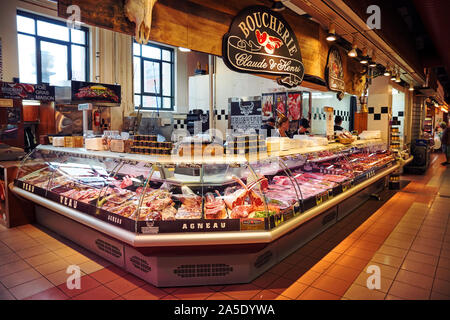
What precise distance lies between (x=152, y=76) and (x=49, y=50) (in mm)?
3915

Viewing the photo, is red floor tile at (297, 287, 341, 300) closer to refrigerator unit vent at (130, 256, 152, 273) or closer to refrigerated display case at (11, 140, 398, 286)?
refrigerated display case at (11, 140, 398, 286)

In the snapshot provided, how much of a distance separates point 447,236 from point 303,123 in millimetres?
3784

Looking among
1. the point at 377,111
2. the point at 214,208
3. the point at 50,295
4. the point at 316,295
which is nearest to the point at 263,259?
the point at 316,295

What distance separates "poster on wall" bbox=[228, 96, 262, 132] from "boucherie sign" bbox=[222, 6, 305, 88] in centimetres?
394

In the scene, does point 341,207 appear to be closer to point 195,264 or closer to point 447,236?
point 447,236

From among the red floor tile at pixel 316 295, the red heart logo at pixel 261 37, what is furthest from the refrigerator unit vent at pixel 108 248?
the red heart logo at pixel 261 37

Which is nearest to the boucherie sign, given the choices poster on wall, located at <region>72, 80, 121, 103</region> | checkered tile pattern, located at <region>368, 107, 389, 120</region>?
checkered tile pattern, located at <region>368, 107, 389, 120</region>

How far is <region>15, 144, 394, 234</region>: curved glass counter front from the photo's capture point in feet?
9.57

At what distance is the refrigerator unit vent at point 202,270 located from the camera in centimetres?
297

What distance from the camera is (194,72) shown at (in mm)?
10578

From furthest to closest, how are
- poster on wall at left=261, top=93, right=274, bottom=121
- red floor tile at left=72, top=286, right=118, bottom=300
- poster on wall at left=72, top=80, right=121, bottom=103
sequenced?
poster on wall at left=261, top=93, right=274, bottom=121
poster on wall at left=72, top=80, right=121, bottom=103
red floor tile at left=72, top=286, right=118, bottom=300

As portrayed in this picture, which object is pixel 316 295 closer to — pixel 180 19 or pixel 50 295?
pixel 50 295

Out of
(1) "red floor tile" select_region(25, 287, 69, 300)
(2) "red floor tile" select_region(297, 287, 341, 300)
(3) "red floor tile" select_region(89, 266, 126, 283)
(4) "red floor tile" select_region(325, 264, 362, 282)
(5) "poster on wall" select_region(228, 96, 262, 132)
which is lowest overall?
(2) "red floor tile" select_region(297, 287, 341, 300)

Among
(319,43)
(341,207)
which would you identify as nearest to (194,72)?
(319,43)
